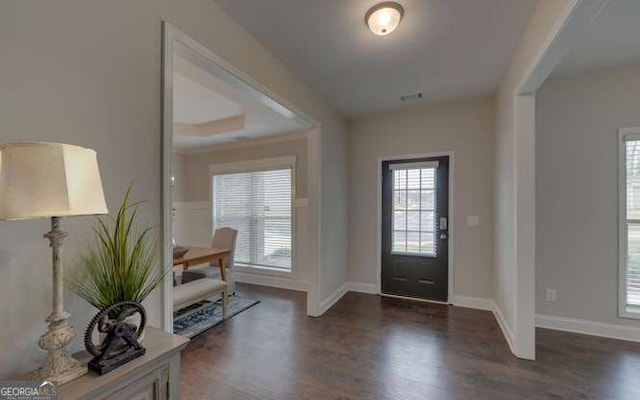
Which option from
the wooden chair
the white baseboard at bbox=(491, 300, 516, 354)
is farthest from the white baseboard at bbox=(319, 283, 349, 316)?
the white baseboard at bbox=(491, 300, 516, 354)

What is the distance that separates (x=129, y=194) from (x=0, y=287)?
56 centimetres

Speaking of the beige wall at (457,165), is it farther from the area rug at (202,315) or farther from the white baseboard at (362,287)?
the area rug at (202,315)

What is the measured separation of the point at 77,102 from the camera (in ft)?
3.95

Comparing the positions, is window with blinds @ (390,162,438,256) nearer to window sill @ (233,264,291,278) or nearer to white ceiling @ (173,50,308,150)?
white ceiling @ (173,50,308,150)

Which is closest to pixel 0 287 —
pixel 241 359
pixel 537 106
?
pixel 241 359

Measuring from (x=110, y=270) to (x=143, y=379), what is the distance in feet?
1.40

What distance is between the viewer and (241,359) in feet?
8.06

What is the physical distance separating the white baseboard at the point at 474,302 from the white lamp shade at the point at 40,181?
4.03 metres

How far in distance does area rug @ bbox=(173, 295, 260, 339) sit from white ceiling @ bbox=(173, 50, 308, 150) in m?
2.39

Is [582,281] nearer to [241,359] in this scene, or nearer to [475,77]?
[475,77]

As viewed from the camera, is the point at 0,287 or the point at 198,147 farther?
the point at 198,147

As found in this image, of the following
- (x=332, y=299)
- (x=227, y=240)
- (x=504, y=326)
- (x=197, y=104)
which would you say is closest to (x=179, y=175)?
(x=227, y=240)

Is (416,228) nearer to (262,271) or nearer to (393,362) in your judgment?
(393,362)

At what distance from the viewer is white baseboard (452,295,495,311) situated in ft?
11.8
